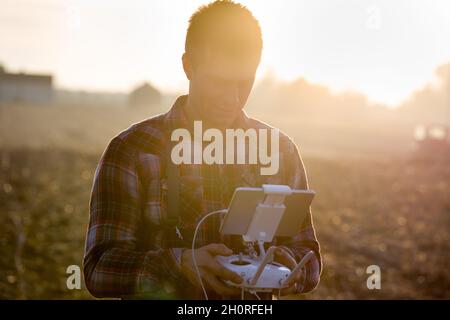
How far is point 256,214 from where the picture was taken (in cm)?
247

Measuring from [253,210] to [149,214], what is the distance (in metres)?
0.47

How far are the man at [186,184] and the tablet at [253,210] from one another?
4.3 inches

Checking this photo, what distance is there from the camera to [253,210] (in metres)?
2.46

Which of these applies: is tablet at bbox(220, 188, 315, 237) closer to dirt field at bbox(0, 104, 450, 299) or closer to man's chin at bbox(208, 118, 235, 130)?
man's chin at bbox(208, 118, 235, 130)

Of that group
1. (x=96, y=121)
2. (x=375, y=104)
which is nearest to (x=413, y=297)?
(x=96, y=121)

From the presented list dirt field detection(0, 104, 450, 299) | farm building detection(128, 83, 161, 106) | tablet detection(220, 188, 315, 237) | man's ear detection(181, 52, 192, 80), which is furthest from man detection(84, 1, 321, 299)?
farm building detection(128, 83, 161, 106)

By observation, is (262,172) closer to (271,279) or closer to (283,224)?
(283,224)

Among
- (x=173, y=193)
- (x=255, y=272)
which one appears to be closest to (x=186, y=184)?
(x=173, y=193)

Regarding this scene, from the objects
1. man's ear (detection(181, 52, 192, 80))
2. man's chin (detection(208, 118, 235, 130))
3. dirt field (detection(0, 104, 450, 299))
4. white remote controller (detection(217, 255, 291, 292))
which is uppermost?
man's ear (detection(181, 52, 192, 80))

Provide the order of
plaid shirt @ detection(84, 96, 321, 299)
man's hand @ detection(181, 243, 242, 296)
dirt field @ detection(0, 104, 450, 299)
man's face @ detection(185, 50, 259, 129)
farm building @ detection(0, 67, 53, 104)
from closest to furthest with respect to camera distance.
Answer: man's hand @ detection(181, 243, 242, 296), plaid shirt @ detection(84, 96, 321, 299), man's face @ detection(185, 50, 259, 129), dirt field @ detection(0, 104, 450, 299), farm building @ detection(0, 67, 53, 104)

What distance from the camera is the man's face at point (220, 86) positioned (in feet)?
9.11

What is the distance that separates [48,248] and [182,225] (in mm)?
8941

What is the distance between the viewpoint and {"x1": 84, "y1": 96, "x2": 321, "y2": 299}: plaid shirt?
2.62 meters
